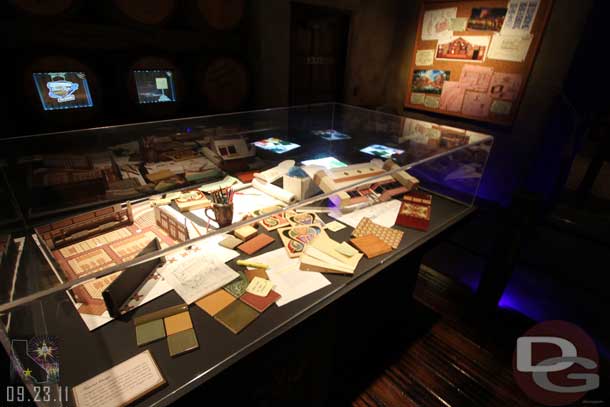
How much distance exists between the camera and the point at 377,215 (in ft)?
6.26

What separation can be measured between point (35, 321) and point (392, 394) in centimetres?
185

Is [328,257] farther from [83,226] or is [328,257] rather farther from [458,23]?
[458,23]

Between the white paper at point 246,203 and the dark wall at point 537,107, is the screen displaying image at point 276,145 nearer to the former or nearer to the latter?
the white paper at point 246,203

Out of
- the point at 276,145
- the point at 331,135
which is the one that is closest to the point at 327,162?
the point at 276,145

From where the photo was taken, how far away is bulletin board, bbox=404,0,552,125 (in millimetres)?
2943

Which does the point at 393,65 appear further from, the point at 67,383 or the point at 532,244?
the point at 67,383

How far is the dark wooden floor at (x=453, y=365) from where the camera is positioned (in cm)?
187

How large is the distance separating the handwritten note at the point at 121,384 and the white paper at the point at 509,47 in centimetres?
387

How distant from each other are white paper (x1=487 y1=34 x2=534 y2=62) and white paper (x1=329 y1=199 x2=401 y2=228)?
7.46ft

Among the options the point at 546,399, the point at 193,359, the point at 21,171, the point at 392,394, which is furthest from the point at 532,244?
the point at 21,171

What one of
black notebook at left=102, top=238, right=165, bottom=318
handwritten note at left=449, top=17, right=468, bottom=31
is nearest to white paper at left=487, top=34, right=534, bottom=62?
handwritten note at left=449, top=17, right=468, bottom=31

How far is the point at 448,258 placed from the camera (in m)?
3.70

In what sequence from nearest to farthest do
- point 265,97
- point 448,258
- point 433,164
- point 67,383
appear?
point 67,383
point 433,164
point 265,97
point 448,258

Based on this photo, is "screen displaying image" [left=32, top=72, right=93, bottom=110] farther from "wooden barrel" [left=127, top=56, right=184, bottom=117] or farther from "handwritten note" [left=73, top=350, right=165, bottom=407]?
"handwritten note" [left=73, top=350, right=165, bottom=407]
